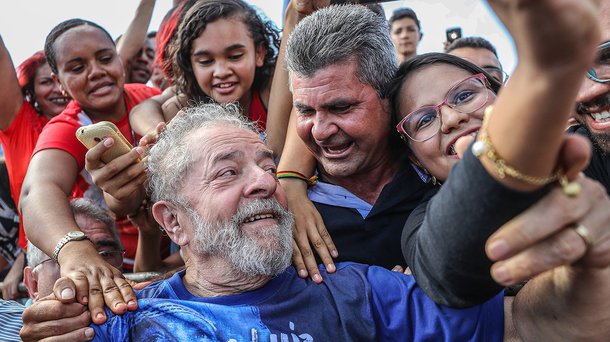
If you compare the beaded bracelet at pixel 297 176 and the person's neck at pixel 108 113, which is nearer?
the beaded bracelet at pixel 297 176

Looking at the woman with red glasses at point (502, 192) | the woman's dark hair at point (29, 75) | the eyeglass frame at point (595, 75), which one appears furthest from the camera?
the woman's dark hair at point (29, 75)

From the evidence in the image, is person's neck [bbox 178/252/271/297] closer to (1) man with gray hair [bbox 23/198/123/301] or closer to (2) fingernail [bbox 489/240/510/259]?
(1) man with gray hair [bbox 23/198/123/301]

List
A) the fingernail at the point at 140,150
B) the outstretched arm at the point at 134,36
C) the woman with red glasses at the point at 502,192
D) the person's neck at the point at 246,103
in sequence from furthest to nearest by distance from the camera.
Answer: the outstretched arm at the point at 134,36 → the person's neck at the point at 246,103 → the fingernail at the point at 140,150 → the woman with red glasses at the point at 502,192

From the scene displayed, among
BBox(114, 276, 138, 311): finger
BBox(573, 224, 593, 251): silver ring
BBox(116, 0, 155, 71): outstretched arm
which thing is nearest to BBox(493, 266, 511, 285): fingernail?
BBox(573, 224, 593, 251): silver ring

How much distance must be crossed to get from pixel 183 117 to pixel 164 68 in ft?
3.55

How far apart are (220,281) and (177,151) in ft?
1.77

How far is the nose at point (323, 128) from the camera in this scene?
8.45 ft

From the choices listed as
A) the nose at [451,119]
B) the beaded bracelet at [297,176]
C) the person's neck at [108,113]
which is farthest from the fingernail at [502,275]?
the person's neck at [108,113]

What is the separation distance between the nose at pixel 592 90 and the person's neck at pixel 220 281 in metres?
1.31

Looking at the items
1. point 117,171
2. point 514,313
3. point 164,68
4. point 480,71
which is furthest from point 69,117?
point 514,313

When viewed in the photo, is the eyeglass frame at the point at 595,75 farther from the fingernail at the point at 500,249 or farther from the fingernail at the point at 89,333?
the fingernail at the point at 89,333

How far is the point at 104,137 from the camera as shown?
9.02ft

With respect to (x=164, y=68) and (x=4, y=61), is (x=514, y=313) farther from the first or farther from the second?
(x=4, y=61)

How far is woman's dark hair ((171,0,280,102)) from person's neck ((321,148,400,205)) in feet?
3.77
